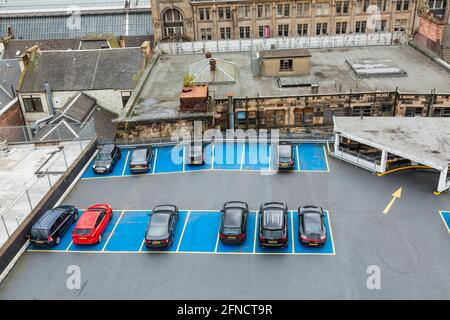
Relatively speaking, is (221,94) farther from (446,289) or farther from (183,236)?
(446,289)

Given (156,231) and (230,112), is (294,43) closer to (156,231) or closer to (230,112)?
(230,112)

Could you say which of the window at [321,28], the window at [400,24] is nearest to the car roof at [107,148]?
the window at [321,28]

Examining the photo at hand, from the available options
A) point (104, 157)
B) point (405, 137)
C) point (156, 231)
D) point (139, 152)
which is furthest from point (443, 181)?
point (104, 157)

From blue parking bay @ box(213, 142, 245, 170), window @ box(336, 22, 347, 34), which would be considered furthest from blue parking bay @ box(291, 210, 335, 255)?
window @ box(336, 22, 347, 34)

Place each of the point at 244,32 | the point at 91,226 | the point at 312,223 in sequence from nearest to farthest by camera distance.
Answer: the point at 312,223
the point at 91,226
the point at 244,32

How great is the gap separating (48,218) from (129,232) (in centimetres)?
582

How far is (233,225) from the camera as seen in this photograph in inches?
1219

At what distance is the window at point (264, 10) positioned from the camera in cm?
7588

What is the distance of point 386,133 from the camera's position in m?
39.2

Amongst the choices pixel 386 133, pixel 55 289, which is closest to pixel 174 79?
pixel 386 133

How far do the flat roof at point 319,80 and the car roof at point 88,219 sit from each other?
14433 millimetres

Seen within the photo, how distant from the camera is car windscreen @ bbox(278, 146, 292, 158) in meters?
39.5

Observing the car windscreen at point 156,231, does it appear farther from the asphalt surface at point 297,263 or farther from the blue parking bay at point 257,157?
the blue parking bay at point 257,157

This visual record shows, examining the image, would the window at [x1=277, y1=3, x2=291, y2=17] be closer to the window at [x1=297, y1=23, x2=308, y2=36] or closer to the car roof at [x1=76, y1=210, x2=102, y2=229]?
the window at [x1=297, y1=23, x2=308, y2=36]
